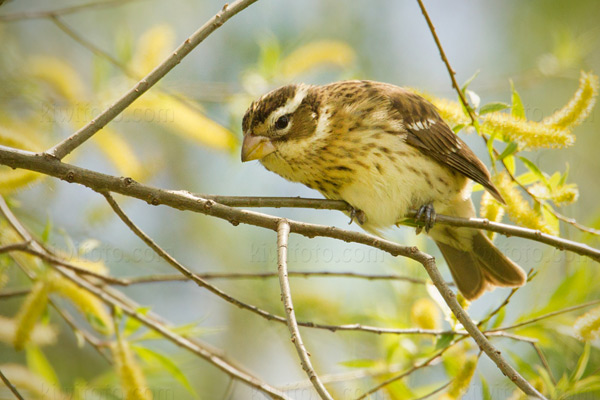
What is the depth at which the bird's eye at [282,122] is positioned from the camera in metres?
3.59

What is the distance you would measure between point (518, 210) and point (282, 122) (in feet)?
4.28

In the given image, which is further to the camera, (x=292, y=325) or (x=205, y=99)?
(x=205, y=99)

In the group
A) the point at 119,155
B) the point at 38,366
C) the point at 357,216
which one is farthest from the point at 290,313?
the point at 38,366

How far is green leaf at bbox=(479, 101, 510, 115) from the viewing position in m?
→ 3.04

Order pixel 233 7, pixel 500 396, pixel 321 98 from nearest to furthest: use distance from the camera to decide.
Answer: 1. pixel 233 7
2. pixel 500 396
3. pixel 321 98

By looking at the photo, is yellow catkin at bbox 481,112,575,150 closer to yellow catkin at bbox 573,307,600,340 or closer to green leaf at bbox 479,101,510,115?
green leaf at bbox 479,101,510,115

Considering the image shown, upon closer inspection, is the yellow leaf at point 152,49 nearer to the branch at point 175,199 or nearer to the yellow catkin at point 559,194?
the branch at point 175,199

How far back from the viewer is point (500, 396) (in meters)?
3.62

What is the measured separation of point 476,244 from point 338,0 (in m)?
4.10

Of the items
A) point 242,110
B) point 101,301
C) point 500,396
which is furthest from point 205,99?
point 500,396

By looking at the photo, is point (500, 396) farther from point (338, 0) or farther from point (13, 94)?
point (338, 0)

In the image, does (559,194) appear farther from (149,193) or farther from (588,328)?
(149,193)

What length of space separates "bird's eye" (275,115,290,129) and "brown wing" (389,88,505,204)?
2.07 ft

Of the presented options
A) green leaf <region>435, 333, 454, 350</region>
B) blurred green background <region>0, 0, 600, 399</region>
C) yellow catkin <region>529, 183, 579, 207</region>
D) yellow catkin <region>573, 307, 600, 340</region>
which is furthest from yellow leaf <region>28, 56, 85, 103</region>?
yellow catkin <region>573, 307, 600, 340</region>
